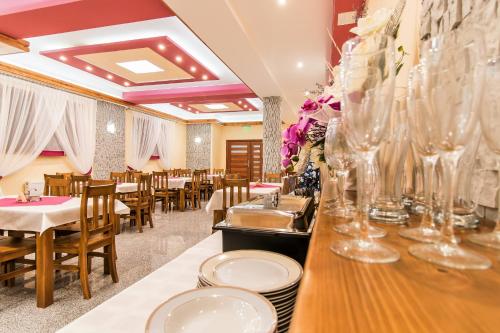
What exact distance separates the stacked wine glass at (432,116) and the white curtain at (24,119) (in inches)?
230

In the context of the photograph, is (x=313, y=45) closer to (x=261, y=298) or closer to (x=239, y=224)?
(x=239, y=224)

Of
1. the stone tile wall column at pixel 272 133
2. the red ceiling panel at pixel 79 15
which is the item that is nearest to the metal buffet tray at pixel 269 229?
the red ceiling panel at pixel 79 15

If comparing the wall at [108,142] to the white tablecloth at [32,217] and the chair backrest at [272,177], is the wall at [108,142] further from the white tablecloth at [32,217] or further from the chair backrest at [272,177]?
the white tablecloth at [32,217]

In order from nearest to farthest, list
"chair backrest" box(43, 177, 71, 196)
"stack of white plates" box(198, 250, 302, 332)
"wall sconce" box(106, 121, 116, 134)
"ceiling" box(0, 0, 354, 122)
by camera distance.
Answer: "stack of white plates" box(198, 250, 302, 332) < "ceiling" box(0, 0, 354, 122) < "chair backrest" box(43, 177, 71, 196) < "wall sconce" box(106, 121, 116, 134)

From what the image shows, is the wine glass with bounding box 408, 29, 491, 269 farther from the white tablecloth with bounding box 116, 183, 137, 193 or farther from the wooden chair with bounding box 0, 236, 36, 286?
the white tablecloth with bounding box 116, 183, 137, 193

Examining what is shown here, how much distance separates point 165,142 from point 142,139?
46.5 inches

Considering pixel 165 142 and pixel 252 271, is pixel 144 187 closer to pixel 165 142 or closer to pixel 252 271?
pixel 252 271

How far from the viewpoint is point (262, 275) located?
54 cm

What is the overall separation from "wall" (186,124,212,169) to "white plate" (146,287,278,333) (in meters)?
9.97

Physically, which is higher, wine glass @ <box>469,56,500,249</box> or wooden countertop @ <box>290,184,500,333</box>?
wine glass @ <box>469,56,500,249</box>

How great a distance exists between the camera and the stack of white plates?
1.51 ft

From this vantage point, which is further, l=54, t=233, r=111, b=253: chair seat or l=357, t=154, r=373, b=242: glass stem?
l=54, t=233, r=111, b=253: chair seat

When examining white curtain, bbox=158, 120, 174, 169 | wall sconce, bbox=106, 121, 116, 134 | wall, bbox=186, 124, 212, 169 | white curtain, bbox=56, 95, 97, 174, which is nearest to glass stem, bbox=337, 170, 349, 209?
white curtain, bbox=56, 95, 97, 174

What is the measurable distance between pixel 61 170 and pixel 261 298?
6656 mm
